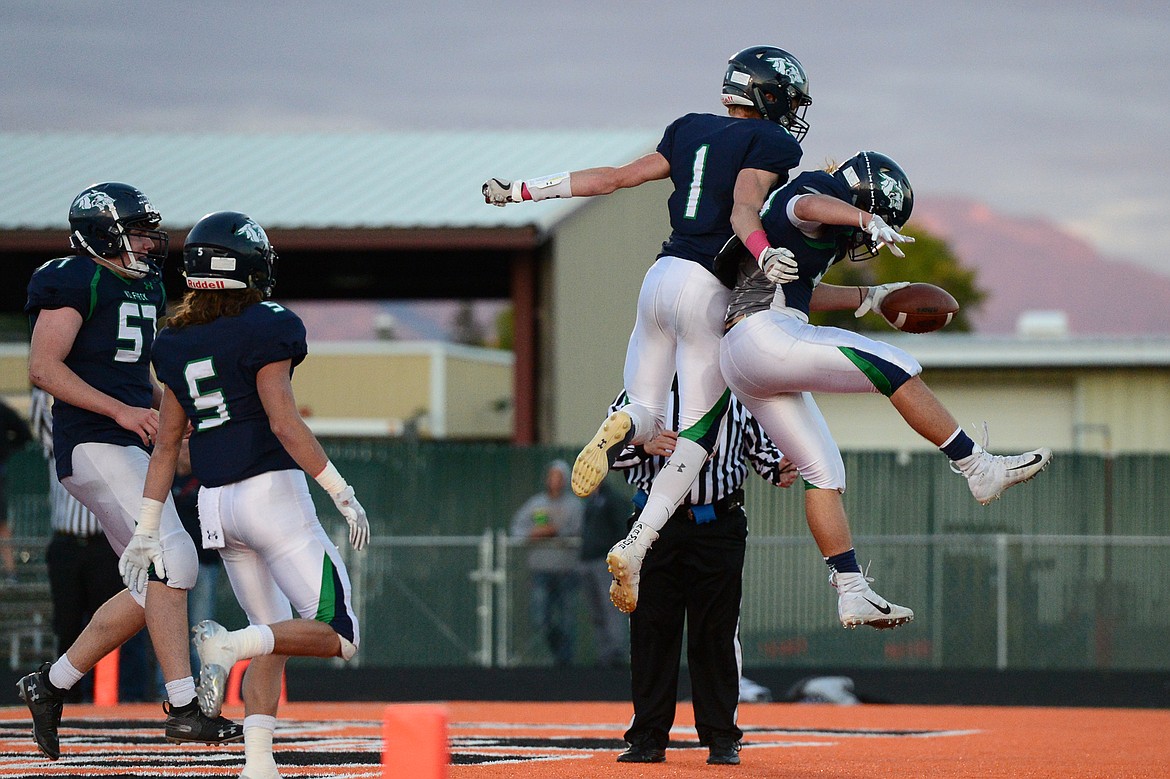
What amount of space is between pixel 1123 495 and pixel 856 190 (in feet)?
39.6

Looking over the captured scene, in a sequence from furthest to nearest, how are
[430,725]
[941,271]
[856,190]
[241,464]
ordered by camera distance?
[941,271] < [856,190] < [241,464] < [430,725]

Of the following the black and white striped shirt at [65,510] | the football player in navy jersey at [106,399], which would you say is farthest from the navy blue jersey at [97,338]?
the black and white striped shirt at [65,510]

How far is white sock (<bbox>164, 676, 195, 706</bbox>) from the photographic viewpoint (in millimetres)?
6102

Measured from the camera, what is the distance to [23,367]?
21.0 m

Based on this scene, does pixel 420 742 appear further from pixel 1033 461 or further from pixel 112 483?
pixel 112 483

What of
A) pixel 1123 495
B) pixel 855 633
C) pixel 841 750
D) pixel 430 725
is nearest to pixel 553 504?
pixel 855 633

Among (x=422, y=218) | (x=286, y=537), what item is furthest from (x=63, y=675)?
(x=422, y=218)

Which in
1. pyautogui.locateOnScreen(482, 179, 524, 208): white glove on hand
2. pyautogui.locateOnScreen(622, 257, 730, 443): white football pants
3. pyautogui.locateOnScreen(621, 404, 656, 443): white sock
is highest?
pyautogui.locateOnScreen(482, 179, 524, 208): white glove on hand

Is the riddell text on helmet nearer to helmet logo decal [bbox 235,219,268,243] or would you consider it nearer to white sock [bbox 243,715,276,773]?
helmet logo decal [bbox 235,219,268,243]

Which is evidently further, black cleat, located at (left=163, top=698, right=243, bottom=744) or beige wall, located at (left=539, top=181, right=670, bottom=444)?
beige wall, located at (left=539, top=181, right=670, bottom=444)

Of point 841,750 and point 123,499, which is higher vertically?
point 123,499

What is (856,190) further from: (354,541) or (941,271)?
(941,271)

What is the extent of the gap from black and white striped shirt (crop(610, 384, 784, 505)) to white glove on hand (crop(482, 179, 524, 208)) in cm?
99

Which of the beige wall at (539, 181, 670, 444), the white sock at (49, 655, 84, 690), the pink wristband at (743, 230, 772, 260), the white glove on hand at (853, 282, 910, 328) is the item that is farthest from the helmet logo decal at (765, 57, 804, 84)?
the beige wall at (539, 181, 670, 444)
